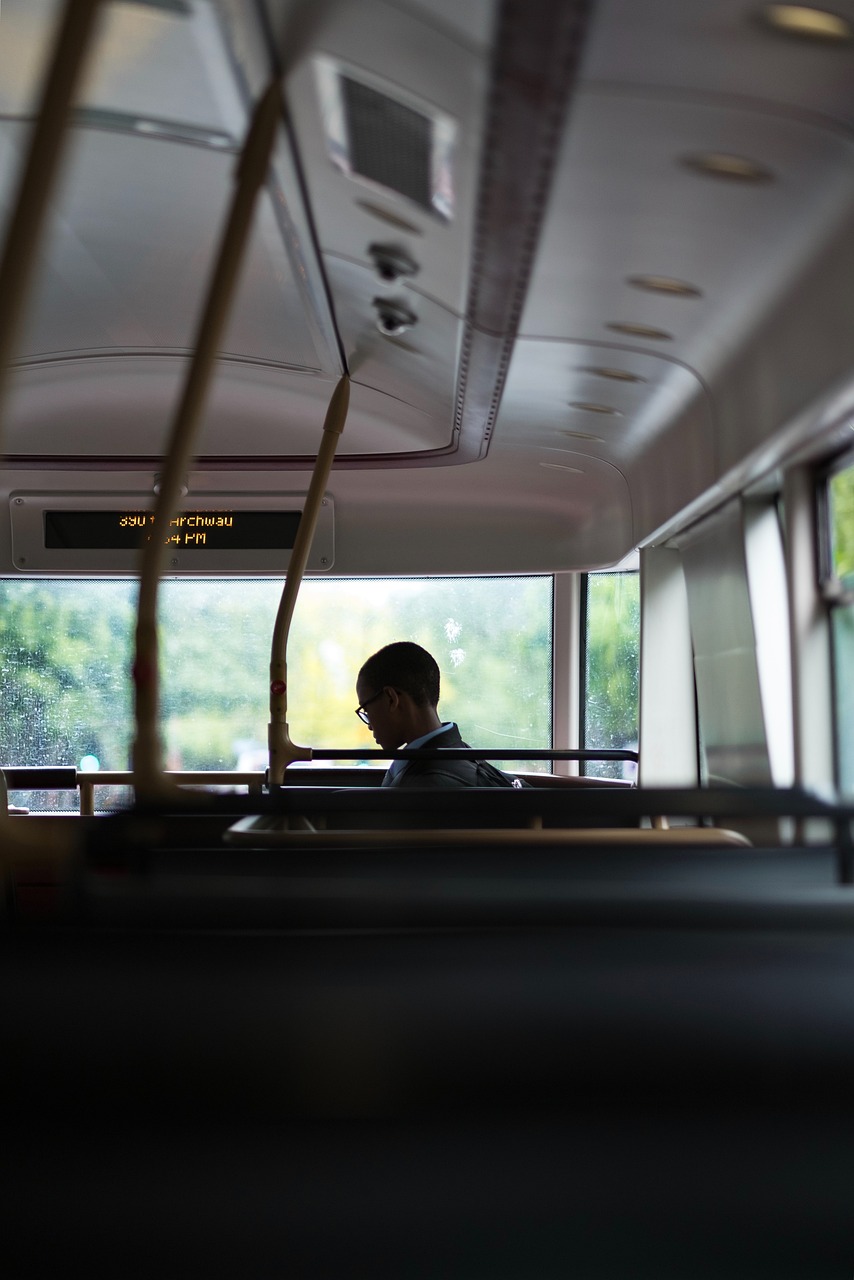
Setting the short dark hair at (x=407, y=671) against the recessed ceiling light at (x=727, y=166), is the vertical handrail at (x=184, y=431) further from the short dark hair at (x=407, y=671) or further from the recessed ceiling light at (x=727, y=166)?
the short dark hair at (x=407, y=671)

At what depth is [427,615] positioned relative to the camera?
6.24m

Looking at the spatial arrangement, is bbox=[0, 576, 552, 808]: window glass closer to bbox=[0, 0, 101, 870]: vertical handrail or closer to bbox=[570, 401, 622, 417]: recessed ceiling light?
bbox=[570, 401, 622, 417]: recessed ceiling light

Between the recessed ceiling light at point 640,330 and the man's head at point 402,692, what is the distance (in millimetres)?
1273

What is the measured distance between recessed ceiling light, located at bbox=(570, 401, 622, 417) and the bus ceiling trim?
63 cm

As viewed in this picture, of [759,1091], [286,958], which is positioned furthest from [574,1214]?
[286,958]

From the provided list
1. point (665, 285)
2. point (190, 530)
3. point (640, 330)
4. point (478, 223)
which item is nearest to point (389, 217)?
point (478, 223)

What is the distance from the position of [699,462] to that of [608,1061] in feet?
9.51

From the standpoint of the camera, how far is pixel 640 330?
3.45 m

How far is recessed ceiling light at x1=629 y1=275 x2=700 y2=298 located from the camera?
118 inches

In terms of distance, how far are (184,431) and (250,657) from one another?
15.2ft

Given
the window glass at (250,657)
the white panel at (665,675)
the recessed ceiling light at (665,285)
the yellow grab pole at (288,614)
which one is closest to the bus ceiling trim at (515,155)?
the recessed ceiling light at (665,285)

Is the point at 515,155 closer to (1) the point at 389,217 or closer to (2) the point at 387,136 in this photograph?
(2) the point at 387,136

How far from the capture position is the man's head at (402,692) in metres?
3.91

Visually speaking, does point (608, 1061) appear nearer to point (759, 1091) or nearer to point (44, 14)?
point (759, 1091)
